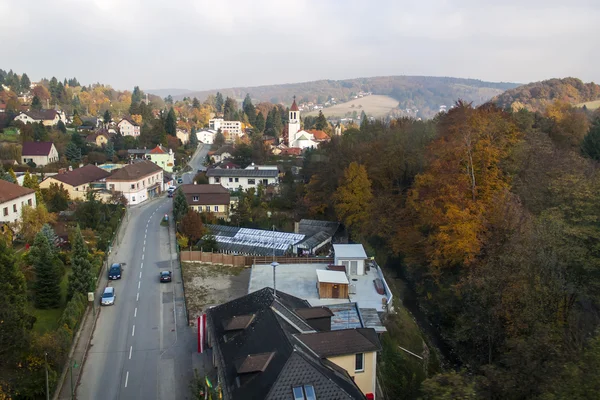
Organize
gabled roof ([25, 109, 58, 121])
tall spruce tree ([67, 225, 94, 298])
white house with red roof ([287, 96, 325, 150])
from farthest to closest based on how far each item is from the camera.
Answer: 1. white house with red roof ([287, 96, 325, 150])
2. gabled roof ([25, 109, 58, 121])
3. tall spruce tree ([67, 225, 94, 298])

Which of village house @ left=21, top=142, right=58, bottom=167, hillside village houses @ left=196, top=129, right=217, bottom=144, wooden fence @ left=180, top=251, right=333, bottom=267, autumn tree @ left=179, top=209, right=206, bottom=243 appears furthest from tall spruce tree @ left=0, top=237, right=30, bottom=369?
hillside village houses @ left=196, top=129, right=217, bottom=144

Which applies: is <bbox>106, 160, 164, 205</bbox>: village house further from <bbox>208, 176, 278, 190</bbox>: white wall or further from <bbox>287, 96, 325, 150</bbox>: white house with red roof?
<bbox>287, 96, 325, 150</bbox>: white house with red roof

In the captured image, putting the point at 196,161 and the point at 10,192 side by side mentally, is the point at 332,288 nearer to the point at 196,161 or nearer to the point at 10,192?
the point at 10,192

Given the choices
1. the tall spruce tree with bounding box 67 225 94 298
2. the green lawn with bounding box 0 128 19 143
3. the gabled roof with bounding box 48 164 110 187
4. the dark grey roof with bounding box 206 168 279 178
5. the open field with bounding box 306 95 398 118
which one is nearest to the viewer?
the tall spruce tree with bounding box 67 225 94 298

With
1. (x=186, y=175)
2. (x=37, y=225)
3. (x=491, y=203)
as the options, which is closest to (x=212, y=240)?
(x=37, y=225)

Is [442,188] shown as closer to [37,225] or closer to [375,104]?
[37,225]

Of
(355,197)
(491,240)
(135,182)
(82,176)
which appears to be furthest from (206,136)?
(491,240)
